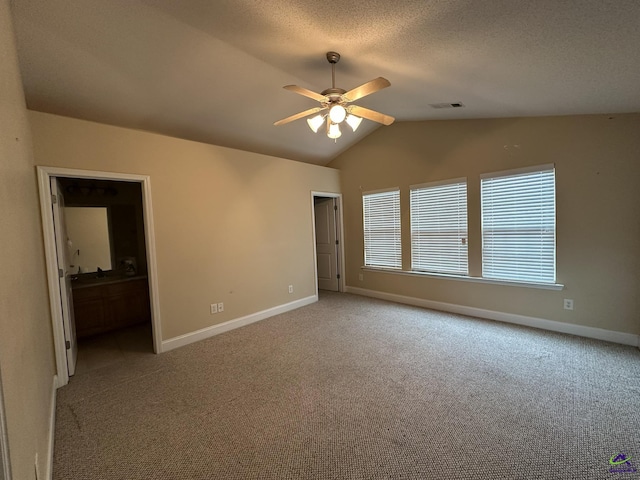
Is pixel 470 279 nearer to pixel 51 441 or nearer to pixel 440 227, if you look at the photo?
pixel 440 227

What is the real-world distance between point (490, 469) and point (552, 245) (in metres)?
2.96

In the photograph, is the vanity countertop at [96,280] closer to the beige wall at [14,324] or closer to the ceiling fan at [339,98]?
the beige wall at [14,324]

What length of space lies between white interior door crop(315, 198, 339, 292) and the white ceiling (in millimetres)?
2736

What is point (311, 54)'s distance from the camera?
2.54m

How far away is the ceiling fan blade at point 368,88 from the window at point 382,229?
2.90 m

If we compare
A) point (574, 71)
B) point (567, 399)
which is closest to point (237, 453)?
point (567, 399)

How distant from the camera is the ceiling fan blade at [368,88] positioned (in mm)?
2041

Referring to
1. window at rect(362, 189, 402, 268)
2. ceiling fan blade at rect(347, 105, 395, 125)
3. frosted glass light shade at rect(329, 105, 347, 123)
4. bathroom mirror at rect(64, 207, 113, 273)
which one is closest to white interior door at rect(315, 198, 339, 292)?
window at rect(362, 189, 402, 268)

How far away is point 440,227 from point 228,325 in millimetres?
3594

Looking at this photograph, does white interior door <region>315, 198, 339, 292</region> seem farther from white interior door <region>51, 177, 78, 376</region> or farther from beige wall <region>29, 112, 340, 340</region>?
white interior door <region>51, 177, 78, 376</region>

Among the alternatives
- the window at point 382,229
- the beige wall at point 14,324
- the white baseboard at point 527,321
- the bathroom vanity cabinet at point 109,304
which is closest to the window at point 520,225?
the white baseboard at point 527,321

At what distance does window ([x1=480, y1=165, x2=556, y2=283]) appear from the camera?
138 inches

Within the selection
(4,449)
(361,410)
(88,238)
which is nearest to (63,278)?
(88,238)

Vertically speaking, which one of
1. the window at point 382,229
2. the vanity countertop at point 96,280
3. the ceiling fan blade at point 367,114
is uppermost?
the ceiling fan blade at point 367,114
